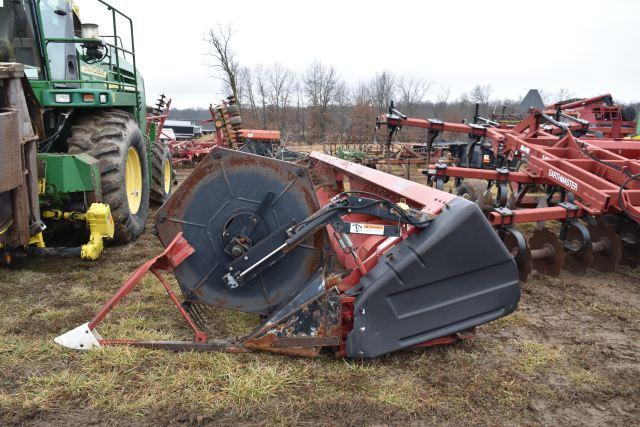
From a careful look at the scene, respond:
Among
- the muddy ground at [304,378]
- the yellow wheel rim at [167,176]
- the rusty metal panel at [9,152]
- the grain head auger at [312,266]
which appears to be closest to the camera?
the muddy ground at [304,378]

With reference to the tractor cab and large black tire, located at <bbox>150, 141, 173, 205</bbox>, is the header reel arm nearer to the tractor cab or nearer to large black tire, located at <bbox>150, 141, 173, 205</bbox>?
the tractor cab

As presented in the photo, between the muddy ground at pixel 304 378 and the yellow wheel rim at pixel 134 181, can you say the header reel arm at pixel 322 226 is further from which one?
the yellow wheel rim at pixel 134 181

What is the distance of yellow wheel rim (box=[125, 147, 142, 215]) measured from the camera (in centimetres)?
505

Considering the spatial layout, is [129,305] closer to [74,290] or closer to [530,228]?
[74,290]

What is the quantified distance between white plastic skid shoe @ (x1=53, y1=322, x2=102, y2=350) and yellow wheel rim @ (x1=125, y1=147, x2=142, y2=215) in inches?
102

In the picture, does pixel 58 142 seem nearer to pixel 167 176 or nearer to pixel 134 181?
pixel 134 181

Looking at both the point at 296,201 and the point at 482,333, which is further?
the point at 482,333

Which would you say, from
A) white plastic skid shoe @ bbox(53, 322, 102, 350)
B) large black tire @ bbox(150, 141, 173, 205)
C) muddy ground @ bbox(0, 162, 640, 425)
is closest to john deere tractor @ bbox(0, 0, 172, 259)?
muddy ground @ bbox(0, 162, 640, 425)

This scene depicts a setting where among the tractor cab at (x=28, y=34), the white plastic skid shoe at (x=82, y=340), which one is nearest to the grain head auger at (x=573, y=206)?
the white plastic skid shoe at (x=82, y=340)

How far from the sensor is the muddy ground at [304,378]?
2.14 m

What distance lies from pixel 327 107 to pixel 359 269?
123 ft

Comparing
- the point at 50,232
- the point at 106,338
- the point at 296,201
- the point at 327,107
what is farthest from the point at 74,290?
the point at 327,107

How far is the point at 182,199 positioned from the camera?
8.97 ft

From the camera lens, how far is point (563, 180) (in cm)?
471
